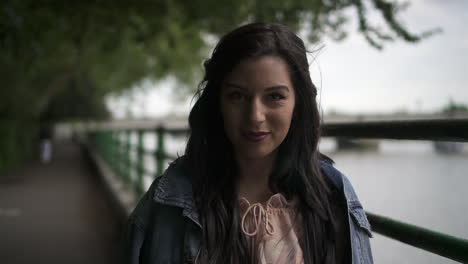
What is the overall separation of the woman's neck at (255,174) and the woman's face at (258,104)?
0.32ft

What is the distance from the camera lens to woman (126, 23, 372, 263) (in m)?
1.46

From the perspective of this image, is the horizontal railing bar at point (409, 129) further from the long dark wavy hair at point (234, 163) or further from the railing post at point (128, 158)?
the railing post at point (128, 158)

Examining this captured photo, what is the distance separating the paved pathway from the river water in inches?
127

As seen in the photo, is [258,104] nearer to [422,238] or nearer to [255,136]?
[255,136]

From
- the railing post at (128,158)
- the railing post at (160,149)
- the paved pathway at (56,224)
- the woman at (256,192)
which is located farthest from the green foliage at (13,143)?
the woman at (256,192)

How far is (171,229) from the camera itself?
4.75 ft

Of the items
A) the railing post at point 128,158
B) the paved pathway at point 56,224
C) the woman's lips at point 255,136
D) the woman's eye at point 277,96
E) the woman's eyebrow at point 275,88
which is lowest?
the paved pathway at point 56,224

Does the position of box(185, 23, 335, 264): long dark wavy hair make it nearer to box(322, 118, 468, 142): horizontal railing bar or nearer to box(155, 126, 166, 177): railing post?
box(322, 118, 468, 142): horizontal railing bar

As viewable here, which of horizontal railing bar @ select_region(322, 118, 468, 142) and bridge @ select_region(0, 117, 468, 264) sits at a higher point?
horizontal railing bar @ select_region(322, 118, 468, 142)

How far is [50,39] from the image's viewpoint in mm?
9547

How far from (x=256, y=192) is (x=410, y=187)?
28.1 inches

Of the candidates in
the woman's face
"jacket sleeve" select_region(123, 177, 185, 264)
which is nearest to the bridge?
the woman's face

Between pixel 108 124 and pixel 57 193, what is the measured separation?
1553 inches

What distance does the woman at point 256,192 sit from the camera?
1.46 meters
